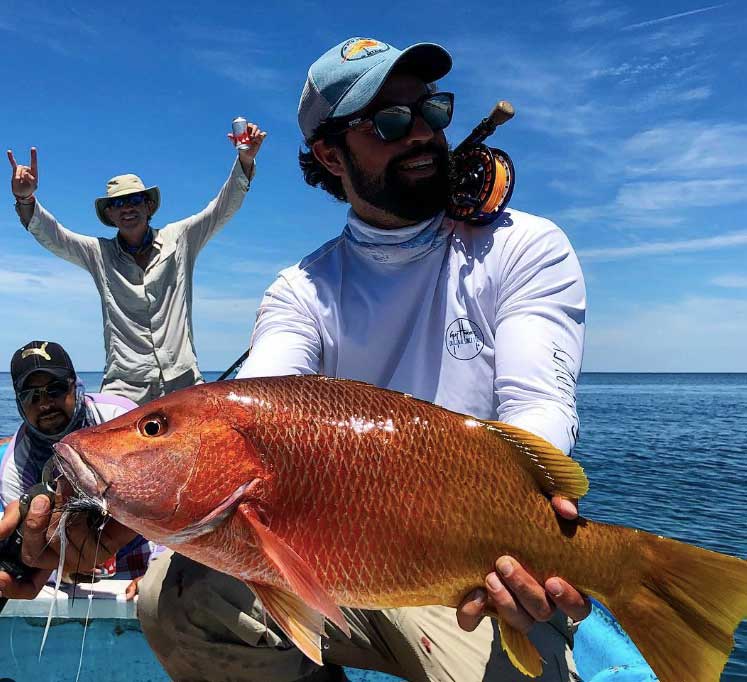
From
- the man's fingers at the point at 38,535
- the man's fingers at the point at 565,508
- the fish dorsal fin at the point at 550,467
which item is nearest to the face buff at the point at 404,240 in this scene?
the fish dorsal fin at the point at 550,467

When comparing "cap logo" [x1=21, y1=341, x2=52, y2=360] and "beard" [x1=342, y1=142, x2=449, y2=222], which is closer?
"beard" [x1=342, y1=142, x2=449, y2=222]

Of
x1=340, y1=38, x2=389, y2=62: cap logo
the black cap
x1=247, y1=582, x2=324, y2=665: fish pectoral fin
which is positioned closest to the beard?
x1=340, y1=38, x2=389, y2=62: cap logo

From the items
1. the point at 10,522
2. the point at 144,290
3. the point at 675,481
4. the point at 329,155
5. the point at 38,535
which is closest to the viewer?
the point at 38,535

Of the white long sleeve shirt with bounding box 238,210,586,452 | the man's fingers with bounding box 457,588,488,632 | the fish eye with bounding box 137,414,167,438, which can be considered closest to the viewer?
the fish eye with bounding box 137,414,167,438

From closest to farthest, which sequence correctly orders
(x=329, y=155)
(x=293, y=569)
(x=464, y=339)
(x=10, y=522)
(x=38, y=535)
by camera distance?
(x=293, y=569) < (x=38, y=535) < (x=10, y=522) < (x=464, y=339) < (x=329, y=155)

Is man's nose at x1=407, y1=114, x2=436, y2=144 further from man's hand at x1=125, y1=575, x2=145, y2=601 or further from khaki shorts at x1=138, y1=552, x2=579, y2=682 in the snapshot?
man's hand at x1=125, y1=575, x2=145, y2=601

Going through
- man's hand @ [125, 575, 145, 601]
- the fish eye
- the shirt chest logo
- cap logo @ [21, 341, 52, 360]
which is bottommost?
man's hand @ [125, 575, 145, 601]

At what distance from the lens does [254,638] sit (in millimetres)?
2377

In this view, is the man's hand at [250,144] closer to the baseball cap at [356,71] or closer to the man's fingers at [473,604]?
the baseball cap at [356,71]

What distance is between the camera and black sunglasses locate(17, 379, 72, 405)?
4355 millimetres

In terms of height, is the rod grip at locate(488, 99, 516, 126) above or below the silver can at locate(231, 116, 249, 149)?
below

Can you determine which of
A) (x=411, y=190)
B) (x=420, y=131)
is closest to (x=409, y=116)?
(x=420, y=131)

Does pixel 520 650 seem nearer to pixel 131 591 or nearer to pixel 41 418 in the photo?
pixel 131 591

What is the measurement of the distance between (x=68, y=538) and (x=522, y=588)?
155 centimetres
